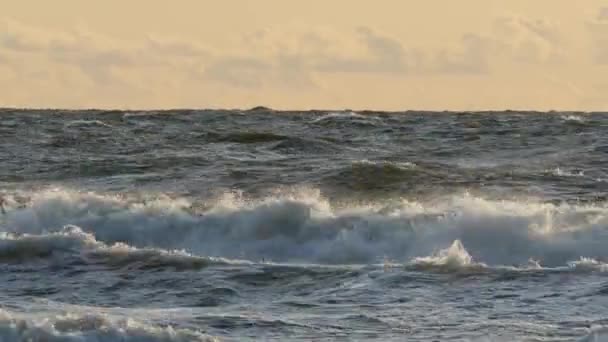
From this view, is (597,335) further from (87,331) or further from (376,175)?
(376,175)

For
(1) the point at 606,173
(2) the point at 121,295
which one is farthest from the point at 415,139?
(2) the point at 121,295

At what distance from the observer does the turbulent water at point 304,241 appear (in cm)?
1157

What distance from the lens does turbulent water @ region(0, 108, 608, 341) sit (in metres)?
11.6

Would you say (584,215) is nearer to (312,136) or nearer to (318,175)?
(318,175)

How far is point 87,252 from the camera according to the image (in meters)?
16.1

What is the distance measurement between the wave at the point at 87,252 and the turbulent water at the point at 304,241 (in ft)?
0.14

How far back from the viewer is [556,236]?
16562mm

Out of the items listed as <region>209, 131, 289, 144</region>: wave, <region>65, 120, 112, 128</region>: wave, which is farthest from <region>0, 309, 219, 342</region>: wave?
<region>65, 120, 112, 128</region>: wave

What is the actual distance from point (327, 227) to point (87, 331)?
768 centimetres

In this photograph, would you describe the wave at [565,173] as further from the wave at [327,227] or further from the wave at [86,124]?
the wave at [86,124]

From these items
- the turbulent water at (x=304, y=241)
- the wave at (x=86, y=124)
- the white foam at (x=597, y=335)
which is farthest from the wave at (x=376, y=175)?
the wave at (x=86, y=124)

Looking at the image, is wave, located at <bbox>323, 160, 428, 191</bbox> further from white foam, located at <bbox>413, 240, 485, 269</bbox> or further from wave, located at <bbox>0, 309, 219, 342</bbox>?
wave, located at <bbox>0, 309, 219, 342</bbox>

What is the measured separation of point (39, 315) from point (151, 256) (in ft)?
14.1

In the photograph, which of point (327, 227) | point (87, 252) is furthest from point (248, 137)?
point (87, 252)
